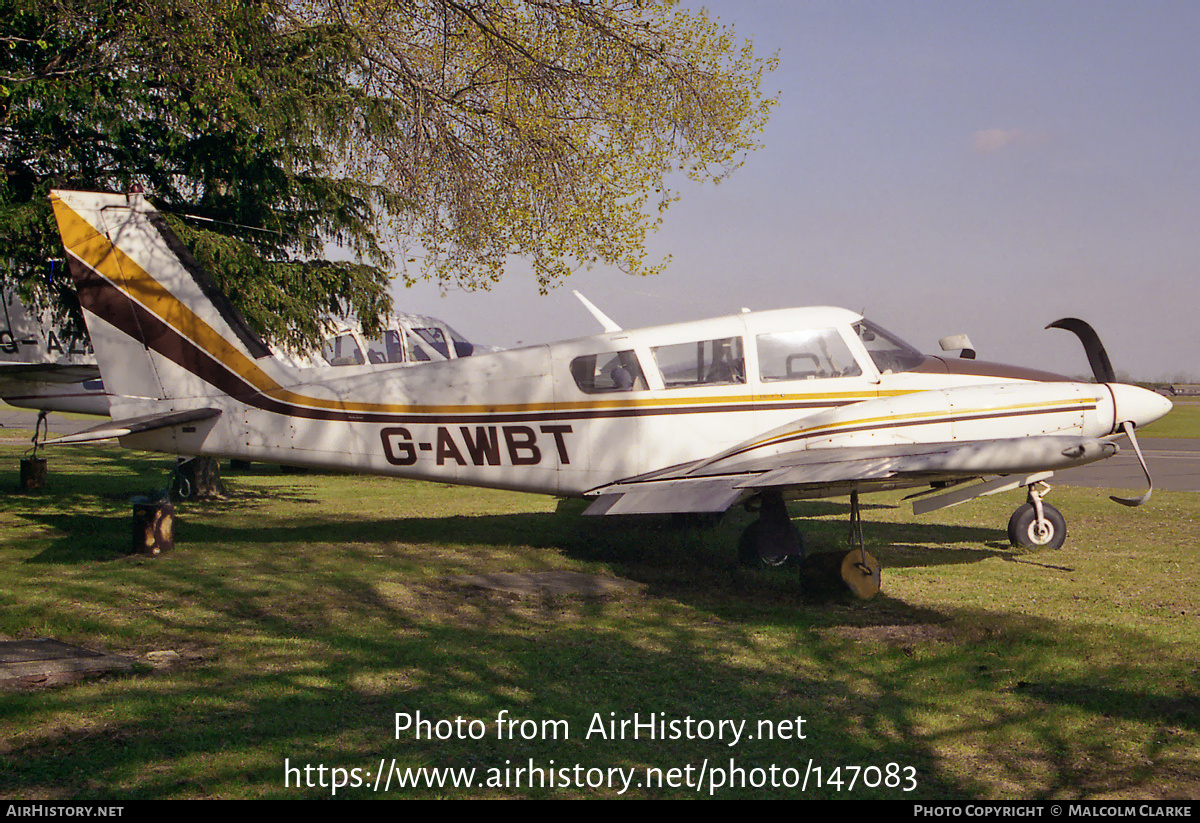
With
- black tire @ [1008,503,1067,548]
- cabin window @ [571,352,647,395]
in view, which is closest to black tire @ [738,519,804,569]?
cabin window @ [571,352,647,395]

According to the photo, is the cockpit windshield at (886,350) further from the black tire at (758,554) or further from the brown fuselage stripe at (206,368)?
the black tire at (758,554)

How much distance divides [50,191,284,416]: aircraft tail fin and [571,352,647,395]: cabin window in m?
3.67

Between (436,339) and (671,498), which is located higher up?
(436,339)

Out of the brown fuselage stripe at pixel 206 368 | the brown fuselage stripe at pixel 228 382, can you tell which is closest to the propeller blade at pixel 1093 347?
the brown fuselage stripe at pixel 228 382

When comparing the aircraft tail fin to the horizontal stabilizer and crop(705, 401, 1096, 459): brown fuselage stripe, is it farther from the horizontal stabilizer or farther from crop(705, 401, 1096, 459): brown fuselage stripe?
crop(705, 401, 1096, 459): brown fuselage stripe

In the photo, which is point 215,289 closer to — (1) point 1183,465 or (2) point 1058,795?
(2) point 1058,795

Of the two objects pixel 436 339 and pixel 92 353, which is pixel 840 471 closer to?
pixel 436 339

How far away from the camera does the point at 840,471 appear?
8102mm

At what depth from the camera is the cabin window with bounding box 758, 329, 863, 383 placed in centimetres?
993

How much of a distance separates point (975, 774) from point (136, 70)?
42.5 ft

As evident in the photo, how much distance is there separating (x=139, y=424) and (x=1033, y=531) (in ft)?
35.6

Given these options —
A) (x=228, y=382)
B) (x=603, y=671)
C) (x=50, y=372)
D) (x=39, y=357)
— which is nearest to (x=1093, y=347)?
(x=603, y=671)

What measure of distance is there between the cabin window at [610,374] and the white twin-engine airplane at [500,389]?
0.05 ft
